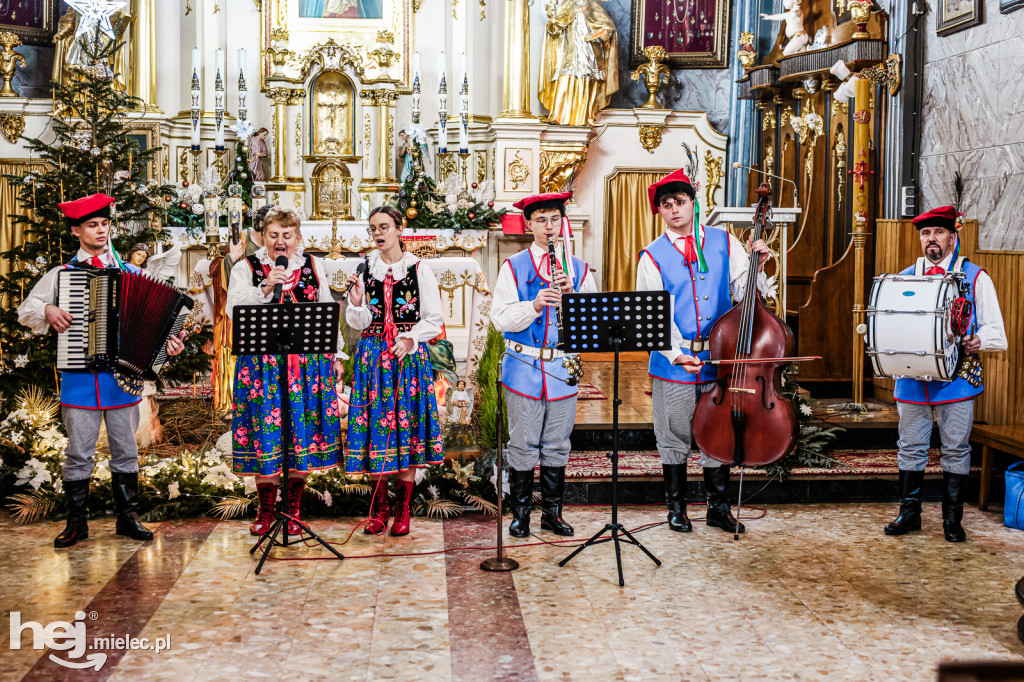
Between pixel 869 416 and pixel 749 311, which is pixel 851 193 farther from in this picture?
pixel 749 311

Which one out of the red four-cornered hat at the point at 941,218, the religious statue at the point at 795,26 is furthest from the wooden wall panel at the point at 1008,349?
the religious statue at the point at 795,26

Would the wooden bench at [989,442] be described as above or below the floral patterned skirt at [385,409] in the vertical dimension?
below

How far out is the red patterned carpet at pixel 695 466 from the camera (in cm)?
629

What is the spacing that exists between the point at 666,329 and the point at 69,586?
2855mm

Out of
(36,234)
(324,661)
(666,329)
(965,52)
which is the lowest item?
(324,661)

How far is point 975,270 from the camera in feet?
17.8

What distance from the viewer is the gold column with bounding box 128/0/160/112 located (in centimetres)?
1075

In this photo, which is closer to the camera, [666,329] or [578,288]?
[666,329]

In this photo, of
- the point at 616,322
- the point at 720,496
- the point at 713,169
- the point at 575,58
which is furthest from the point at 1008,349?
the point at 575,58

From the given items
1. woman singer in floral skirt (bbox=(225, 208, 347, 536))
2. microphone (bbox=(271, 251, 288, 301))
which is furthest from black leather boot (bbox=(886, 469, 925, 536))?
microphone (bbox=(271, 251, 288, 301))

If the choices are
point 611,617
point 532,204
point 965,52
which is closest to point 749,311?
point 532,204

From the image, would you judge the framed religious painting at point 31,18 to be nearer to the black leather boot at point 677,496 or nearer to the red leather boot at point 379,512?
the red leather boot at point 379,512

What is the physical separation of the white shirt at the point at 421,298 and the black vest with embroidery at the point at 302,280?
22 centimetres

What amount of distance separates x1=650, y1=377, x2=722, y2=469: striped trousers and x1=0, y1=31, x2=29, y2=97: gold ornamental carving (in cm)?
824
